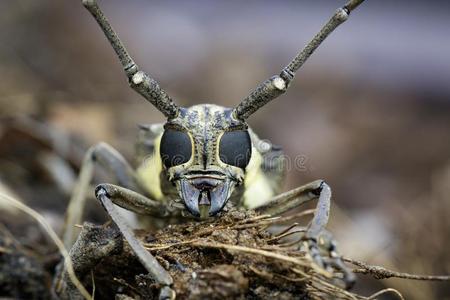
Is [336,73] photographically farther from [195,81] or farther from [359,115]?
[195,81]

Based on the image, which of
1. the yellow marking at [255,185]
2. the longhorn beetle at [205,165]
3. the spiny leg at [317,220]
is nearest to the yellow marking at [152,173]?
the longhorn beetle at [205,165]

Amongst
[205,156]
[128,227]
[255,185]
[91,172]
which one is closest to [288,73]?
[205,156]

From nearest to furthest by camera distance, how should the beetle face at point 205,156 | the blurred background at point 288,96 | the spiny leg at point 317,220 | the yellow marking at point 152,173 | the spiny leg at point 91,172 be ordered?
the spiny leg at point 317,220, the beetle face at point 205,156, the yellow marking at point 152,173, the spiny leg at point 91,172, the blurred background at point 288,96

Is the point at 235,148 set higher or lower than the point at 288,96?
lower

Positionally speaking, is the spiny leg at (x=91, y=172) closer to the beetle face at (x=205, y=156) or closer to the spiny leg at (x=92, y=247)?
the beetle face at (x=205, y=156)

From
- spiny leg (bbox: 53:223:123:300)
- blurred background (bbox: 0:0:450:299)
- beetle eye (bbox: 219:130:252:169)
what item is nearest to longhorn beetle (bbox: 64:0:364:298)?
beetle eye (bbox: 219:130:252:169)

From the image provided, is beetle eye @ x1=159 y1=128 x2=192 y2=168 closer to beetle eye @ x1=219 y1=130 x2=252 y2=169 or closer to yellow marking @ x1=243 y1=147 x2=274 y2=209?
beetle eye @ x1=219 y1=130 x2=252 y2=169

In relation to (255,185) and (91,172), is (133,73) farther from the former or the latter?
(91,172)
